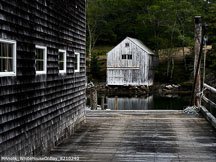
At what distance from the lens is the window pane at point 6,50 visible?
5362mm

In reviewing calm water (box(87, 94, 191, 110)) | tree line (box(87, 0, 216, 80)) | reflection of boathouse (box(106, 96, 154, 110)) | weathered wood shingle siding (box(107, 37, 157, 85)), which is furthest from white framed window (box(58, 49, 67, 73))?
weathered wood shingle siding (box(107, 37, 157, 85))

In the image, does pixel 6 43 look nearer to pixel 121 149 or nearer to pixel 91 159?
pixel 91 159

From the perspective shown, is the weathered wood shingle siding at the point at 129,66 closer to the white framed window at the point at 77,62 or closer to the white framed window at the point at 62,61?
the white framed window at the point at 77,62

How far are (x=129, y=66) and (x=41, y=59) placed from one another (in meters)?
35.5

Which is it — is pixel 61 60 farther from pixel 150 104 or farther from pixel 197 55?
pixel 150 104

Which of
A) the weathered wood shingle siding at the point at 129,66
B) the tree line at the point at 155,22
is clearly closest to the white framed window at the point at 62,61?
the tree line at the point at 155,22

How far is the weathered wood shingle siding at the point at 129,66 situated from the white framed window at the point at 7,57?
118 ft

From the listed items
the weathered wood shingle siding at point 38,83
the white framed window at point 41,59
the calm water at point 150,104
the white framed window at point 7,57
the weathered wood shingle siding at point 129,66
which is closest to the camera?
the white framed window at point 7,57

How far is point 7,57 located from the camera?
18.2 ft

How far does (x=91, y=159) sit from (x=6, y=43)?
282 cm

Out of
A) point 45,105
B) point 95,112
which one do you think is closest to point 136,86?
point 95,112

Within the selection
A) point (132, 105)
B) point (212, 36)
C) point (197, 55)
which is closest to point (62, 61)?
point (197, 55)

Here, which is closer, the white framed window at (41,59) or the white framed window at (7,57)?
the white framed window at (7,57)

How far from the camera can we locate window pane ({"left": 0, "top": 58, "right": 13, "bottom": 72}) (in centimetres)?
537
